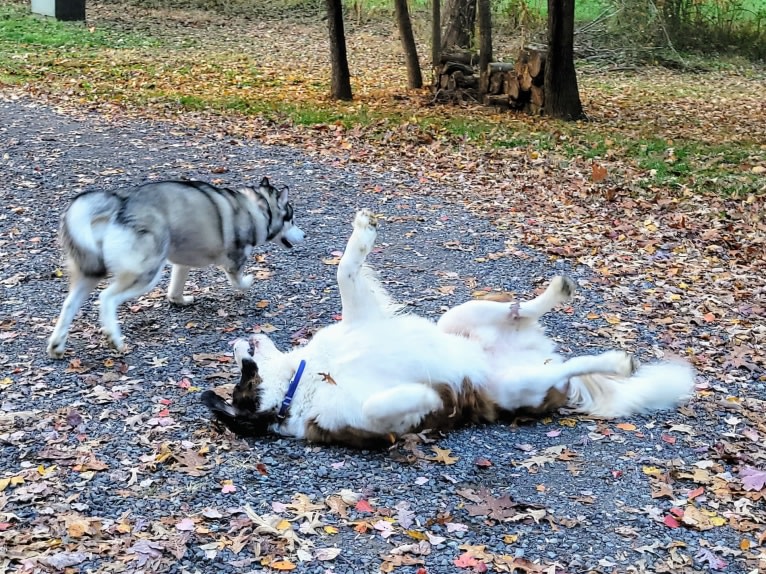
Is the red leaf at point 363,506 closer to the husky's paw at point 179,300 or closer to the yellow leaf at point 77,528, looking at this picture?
the yellow leaf at point 77,528

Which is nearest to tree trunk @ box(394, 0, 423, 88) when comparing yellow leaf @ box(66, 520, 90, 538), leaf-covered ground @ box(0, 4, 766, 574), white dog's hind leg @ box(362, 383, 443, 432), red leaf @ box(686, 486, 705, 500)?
leaf-covered ground @ box(0, 4, 766, 574)

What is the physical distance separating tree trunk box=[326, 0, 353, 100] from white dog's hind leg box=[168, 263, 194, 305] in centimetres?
1060

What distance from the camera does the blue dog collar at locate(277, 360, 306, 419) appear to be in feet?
14.8

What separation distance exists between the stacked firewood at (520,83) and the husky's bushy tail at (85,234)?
11.4 metres

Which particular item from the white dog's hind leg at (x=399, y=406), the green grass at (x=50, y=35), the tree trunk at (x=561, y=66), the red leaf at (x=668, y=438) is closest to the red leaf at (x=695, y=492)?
the red leaf at (x=668, y=438)

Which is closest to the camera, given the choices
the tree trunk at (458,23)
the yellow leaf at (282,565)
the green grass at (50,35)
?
the yellow leaf at (282,565)

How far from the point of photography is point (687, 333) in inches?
254

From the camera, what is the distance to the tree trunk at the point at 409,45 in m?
17.8

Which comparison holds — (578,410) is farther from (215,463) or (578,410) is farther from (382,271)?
(382,271)

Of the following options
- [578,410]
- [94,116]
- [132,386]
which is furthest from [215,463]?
[94,116]

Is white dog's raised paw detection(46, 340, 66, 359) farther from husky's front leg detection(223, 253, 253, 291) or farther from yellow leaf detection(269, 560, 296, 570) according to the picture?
yellow leaf detection(269, 560, 296, 570)

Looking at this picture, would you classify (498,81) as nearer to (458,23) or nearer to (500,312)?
(458,23)

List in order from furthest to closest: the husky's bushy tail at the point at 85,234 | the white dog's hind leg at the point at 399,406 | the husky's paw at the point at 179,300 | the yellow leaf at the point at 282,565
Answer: the husky's paw at the point at 179,300 → the husky's bushy tail at the point at 85,234 → the white dog's hind leg at the point at 399,406 → the yellow leaf at the point at 282,565

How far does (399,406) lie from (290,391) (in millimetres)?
633
